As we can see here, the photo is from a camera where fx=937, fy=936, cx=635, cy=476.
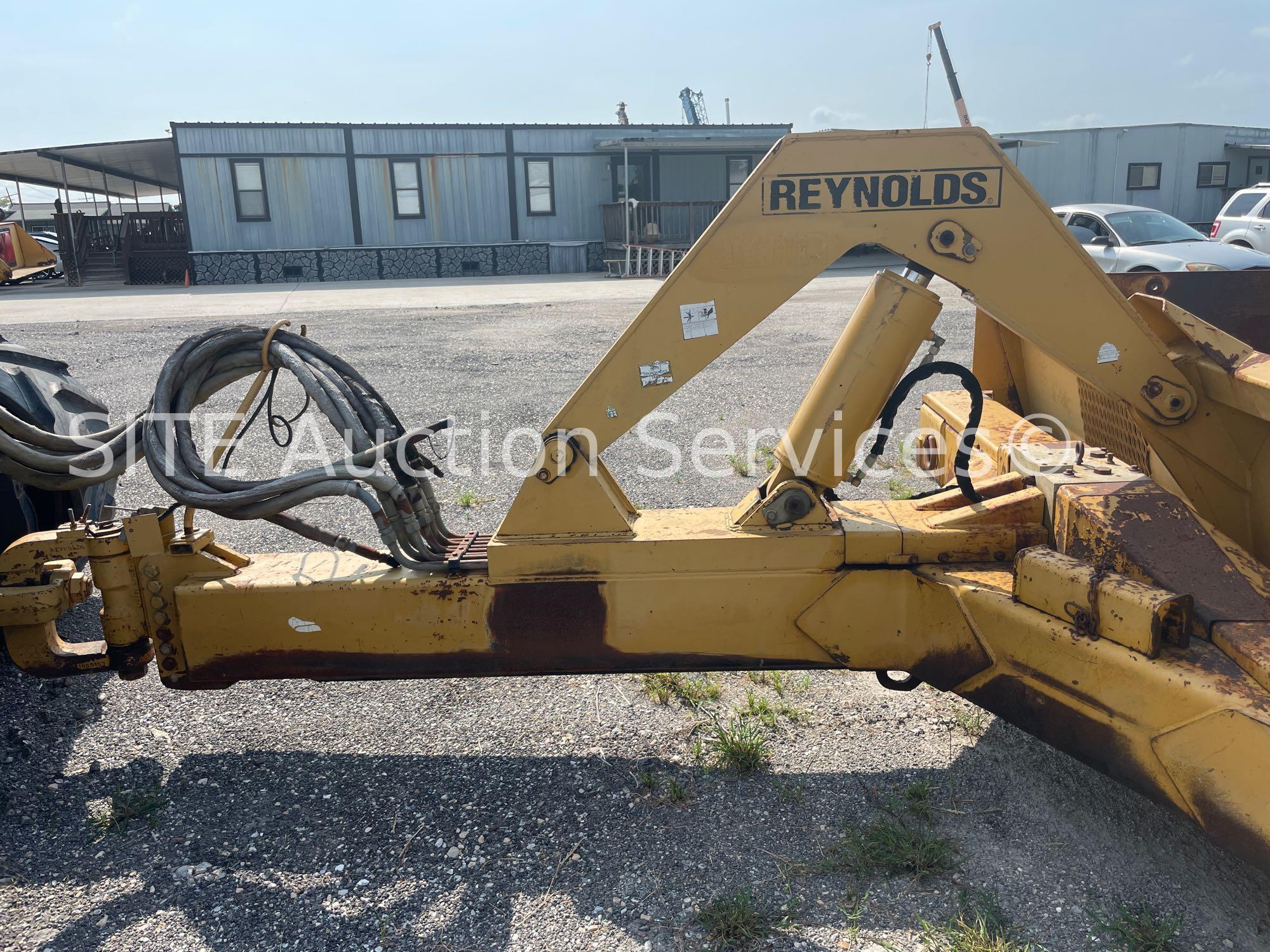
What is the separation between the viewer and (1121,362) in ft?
9.29

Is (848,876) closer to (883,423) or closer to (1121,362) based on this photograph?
(883,423)

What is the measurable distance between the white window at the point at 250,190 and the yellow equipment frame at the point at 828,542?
22.1 metres

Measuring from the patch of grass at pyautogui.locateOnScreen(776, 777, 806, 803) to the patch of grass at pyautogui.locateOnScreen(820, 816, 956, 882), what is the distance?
9.0 inches

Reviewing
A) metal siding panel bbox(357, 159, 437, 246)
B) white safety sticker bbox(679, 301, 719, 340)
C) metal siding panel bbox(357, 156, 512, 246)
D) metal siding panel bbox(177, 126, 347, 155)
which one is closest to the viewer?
white safety sticker bbox(679, 301, 719, 340)

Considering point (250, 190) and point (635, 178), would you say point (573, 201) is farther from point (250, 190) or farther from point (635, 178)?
point (250, 190)

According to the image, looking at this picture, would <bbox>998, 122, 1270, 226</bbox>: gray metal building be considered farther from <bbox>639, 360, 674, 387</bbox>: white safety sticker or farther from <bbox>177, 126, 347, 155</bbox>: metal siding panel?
<bbox>639, 360, 674, 387</bbox>: white safety sticker

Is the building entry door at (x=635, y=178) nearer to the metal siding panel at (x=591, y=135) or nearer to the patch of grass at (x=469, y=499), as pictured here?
the metal siding panel at (x=591, y=135)

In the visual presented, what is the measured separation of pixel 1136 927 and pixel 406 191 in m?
24.1

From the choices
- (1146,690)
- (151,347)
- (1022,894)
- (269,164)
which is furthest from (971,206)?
(269,164)

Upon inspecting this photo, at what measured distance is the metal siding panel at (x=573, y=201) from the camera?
24.7 meters

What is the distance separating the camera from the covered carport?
2311 cm

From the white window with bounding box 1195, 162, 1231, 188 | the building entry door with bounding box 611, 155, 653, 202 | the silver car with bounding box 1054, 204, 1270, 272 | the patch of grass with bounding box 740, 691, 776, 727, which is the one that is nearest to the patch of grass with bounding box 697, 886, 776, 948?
the patch of grass with bounding box 740, 691, 776, 727

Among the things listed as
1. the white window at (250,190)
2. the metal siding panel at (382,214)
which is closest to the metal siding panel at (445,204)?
the metal siding panel at (382,214)

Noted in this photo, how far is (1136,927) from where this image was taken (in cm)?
238
